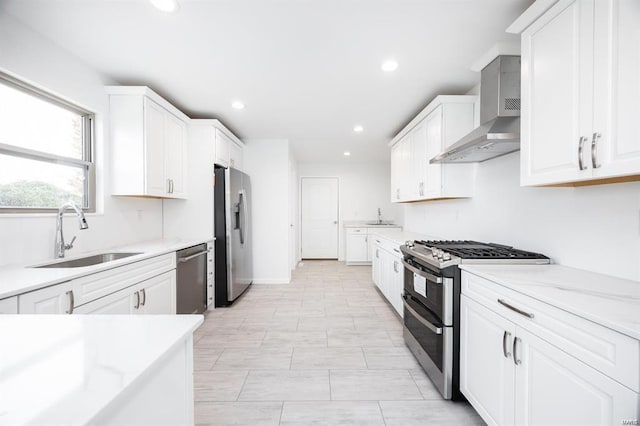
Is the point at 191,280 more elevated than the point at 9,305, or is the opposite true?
the point at 9,305

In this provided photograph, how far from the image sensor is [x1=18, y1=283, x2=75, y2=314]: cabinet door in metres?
1.26

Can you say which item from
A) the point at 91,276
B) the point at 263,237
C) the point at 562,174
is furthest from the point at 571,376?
the point at 263,237

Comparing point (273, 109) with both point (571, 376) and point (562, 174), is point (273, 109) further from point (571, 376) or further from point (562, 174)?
point (571, 376)

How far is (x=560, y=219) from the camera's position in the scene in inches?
67.2

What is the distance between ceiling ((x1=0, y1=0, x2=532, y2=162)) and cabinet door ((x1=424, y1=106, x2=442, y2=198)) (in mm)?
279

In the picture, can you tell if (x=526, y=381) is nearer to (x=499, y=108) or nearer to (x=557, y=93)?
(x=557, y=93)

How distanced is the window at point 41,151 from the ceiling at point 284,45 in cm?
47

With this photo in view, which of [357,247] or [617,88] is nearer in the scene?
[617,88]

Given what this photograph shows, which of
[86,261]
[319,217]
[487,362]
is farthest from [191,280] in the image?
[319,217]

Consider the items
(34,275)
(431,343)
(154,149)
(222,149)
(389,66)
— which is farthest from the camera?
(222,149)

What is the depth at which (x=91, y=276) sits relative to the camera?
1639 mm

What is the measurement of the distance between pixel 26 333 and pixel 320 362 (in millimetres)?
1942

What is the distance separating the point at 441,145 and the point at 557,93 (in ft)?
4.56

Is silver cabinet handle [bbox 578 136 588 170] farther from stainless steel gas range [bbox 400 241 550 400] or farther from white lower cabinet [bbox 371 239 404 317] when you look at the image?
white lower cabinet [bbox 371 239 404 317]
